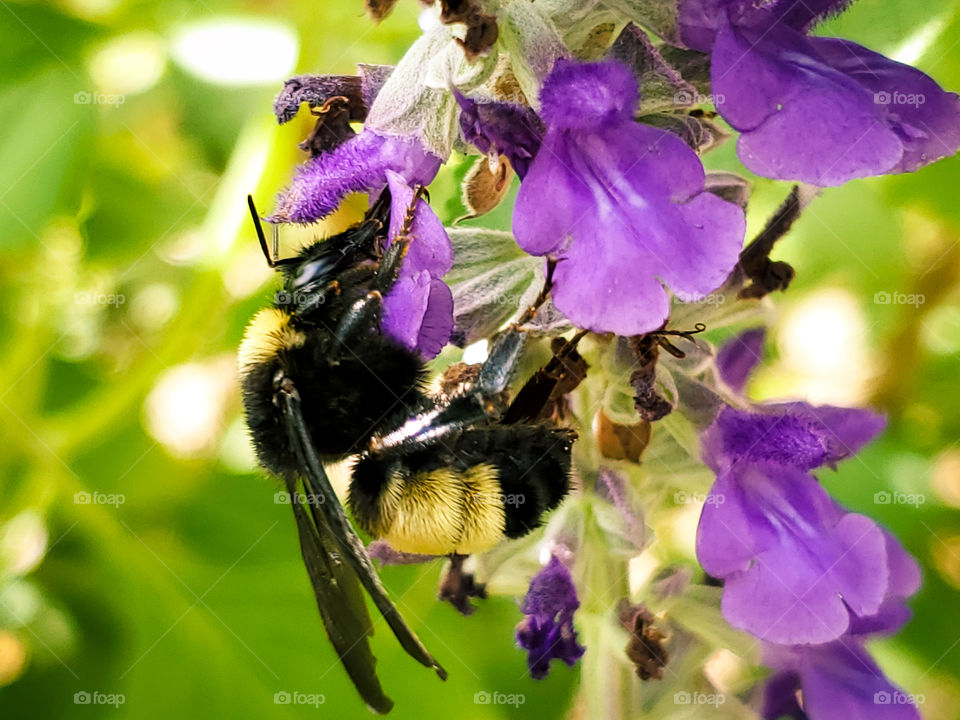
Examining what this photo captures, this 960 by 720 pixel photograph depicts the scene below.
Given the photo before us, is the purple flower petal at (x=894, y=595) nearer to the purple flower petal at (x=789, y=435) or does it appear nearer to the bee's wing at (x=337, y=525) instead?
the purple flower petal at (x=789, y=435)

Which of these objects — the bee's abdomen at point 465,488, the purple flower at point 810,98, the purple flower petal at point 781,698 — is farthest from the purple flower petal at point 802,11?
the purple flower petal at point 781,698

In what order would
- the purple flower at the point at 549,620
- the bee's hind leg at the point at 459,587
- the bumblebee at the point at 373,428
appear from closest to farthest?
the bumblebee at the point at 373,428, the purple flower at the point at 549,620, the bee's hind leg at the point at 459,587

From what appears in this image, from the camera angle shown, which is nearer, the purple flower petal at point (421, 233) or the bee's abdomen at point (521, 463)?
the purple flower petal at point (421, 233)

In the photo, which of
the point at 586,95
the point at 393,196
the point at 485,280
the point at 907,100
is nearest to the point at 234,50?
the point at 485,280

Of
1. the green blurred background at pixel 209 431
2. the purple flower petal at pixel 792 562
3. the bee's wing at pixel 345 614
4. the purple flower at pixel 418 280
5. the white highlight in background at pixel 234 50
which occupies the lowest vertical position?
the green blurred background at pixel 209 431

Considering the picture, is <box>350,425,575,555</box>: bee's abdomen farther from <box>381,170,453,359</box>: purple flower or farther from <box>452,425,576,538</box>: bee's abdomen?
<box>381,170,453,359</box>: purple flower

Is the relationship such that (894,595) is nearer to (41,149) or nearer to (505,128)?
(505,128)

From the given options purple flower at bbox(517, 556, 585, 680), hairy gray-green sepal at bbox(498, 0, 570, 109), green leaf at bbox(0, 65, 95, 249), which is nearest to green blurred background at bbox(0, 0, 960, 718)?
green leaf at bbox(0, 65, 95, 249)

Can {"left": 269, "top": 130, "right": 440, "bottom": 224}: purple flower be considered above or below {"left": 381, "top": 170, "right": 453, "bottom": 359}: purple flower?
above

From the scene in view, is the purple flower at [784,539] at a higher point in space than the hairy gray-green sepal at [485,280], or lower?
lower
